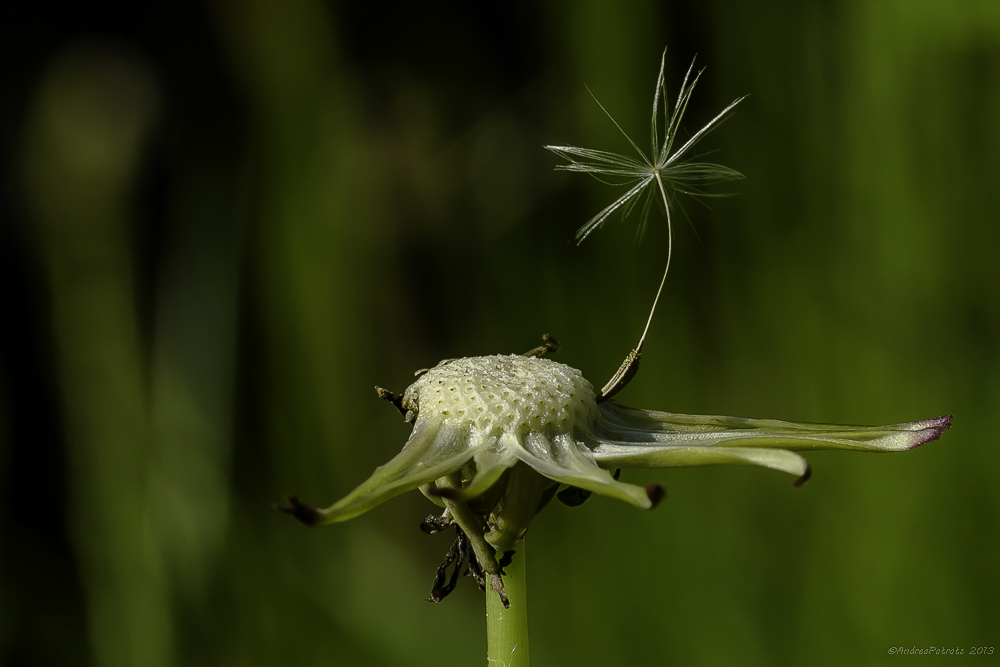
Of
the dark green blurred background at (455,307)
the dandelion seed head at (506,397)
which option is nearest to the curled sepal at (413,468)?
the dandelion seed head at (506,397)

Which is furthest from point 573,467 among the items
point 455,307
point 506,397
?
point 455,307

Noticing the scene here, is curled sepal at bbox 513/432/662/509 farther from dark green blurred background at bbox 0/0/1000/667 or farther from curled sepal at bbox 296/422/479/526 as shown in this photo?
dark green blurred background at bbox 0/0/1000/667

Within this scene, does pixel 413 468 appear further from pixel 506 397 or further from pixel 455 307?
pixel 455 307

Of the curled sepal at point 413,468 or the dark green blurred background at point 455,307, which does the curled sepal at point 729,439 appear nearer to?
the curled sepal at point 413,468

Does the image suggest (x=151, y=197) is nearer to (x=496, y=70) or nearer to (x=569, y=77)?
(x=496, y=70)

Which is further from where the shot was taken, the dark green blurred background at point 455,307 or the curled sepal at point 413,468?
the dark green blurred background at point 455,307

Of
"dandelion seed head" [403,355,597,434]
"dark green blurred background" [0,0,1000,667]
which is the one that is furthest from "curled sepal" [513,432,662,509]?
"dark green blurred background" [0,0,1000,667]
